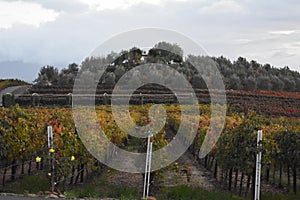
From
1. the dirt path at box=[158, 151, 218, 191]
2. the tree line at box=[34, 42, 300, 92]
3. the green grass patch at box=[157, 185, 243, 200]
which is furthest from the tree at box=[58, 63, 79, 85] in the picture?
the green grass patch at box=[157, 185, 243, 200]

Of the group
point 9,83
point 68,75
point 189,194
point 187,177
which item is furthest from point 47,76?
point 189,194

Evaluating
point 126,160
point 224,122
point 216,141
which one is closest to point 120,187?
point 126,160

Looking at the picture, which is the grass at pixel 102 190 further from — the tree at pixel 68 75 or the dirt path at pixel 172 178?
the tree at pixel 68 75

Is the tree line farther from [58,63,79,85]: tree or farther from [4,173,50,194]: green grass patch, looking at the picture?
[4,173,50,194]: green grass patch

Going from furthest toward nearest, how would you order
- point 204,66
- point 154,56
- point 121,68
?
point 121,68, point 154,56, point 204,66

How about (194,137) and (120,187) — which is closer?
(120,187)

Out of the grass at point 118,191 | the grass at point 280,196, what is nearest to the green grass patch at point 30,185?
the grass at point 118,191

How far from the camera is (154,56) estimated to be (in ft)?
87.5

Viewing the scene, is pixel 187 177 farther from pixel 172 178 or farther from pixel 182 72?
pixel 182 72

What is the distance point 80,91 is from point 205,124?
8.90 meters

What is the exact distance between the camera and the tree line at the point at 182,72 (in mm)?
25953

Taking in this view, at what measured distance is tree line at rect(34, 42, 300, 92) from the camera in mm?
25953

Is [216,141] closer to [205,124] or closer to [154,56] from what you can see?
[205,124]

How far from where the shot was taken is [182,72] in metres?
25.6
